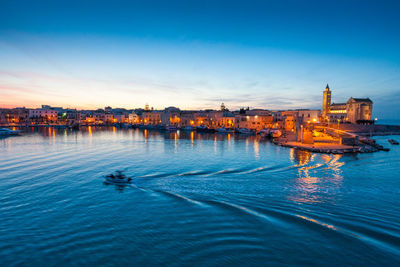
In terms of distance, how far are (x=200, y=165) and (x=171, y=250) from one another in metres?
11.6

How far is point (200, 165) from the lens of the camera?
1748 cm

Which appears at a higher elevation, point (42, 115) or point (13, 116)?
point (42, 115)

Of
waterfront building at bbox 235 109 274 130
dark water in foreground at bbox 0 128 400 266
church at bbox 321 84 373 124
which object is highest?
church at bbox 321 84 373 124

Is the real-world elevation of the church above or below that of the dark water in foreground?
above

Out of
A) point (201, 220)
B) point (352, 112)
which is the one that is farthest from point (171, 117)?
point (201, 220)

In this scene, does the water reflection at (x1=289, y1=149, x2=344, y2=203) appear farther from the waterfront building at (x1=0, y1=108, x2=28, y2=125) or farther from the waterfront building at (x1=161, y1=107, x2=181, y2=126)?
the waterfront building at (x1=0, y1=108, x2=28, y2=125)

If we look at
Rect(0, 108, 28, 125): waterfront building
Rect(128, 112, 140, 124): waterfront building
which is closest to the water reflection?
Rect(128, 112, 140, 124): waterfront building

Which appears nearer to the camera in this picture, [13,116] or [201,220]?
[201,220]

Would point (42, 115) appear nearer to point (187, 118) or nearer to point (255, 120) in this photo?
point (187, 118)

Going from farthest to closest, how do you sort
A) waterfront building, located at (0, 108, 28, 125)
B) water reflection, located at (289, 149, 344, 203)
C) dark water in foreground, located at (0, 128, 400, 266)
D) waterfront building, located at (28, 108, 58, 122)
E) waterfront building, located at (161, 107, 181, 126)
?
waterfront building, located at (28, 108, 58, 122), waterfront building, located at (0, 108, 28, 125), waterfront building, located at (161, 107, 181, 126), water reflection, located at (289, 149, 344, 203), dark water in foreground, located at (0, 128, 400, 266)

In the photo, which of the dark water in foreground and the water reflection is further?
the water reflection

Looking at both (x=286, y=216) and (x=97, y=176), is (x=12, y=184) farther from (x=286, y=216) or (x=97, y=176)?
(x=286, y=216)

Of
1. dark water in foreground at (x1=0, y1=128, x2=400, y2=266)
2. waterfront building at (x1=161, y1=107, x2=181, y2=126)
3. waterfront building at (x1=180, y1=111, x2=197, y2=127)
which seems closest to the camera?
dark water in foreground at (x1=0, y1=128, x2=400, y2=266)

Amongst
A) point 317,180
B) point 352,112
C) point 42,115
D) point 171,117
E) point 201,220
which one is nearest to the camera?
point 201,220
